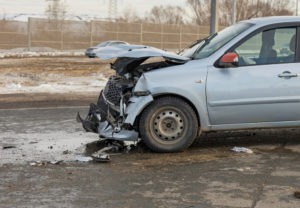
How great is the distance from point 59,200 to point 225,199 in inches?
62.8

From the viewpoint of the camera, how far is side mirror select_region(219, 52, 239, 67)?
7.49 metres

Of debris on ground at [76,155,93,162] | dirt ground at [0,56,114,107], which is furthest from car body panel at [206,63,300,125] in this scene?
dirt ground at [0,56,114,107]

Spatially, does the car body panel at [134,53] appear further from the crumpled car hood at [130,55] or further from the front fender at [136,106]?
the front fender at [136,106]

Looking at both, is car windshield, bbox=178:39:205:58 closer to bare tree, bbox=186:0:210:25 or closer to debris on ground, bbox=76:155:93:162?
debris on ground, bbox=76:155:93:162

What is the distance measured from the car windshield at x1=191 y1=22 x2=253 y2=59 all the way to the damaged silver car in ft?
0.21

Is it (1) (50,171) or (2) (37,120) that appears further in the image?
(2) (37,120)

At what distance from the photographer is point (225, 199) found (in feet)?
18.2

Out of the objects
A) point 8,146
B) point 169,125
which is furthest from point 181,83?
point 8,146

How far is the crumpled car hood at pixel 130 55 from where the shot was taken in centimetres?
751

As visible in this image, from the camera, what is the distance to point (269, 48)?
775 cm

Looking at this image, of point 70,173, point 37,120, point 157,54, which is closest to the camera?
point 70,173

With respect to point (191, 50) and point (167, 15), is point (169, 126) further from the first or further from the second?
point (167, 15)

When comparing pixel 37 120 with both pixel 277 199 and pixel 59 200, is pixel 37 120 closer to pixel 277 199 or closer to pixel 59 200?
pixel 59 200

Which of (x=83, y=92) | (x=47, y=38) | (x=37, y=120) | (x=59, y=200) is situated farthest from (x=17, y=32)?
(x=59, y=200)
